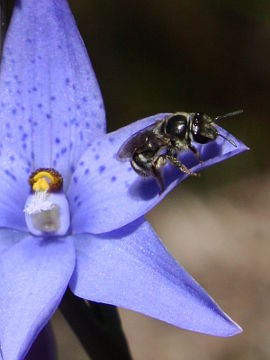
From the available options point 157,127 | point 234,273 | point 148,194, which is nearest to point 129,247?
point 148,194

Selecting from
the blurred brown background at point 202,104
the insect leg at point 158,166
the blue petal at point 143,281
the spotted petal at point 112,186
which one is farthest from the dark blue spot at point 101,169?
the blurred brown background at point 202,104

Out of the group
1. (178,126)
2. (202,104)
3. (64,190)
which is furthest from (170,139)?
(202,104)

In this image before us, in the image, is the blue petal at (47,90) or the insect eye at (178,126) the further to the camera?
the blue petal at (47,90)

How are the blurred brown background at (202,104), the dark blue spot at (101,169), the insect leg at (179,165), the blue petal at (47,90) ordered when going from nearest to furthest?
the insect leg at (179,165) → the blue petal at (47,90) → the dark blue spot at (101,169) → the blurred brown background at (202,104)

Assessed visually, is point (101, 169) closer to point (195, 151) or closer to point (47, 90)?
point (47, 90)

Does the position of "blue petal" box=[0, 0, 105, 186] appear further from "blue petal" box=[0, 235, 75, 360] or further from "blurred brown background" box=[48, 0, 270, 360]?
"blurred brown background" box=[48, 0, 270, 360]

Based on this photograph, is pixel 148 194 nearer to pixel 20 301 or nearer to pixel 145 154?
pixel 145 154

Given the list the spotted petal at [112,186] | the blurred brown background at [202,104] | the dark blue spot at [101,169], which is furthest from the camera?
the blurred brown background at [202,104]

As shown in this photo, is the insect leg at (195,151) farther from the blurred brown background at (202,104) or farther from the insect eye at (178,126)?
the blurred brown background at (202,104)
